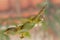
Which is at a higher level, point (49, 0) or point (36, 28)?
point (49, 0)

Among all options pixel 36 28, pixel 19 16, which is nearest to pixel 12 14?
pixel 19 16

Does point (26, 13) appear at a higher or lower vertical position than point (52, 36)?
higher

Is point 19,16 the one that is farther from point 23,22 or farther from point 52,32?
point 52,32

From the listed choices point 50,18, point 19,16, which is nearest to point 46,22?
point 50,18

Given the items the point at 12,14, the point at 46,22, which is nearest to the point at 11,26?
the point at 12,14

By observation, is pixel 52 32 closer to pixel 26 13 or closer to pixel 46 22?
pixel 46 22

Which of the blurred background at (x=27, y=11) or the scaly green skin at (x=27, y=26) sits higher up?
the blurred background at (x=27, y=11)

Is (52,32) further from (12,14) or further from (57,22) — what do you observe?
(12,14)

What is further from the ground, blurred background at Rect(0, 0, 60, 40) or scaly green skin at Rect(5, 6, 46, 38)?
blurred background at Rect(0, 0, 60, 40)
